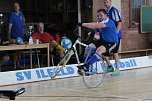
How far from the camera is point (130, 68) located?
557 inches

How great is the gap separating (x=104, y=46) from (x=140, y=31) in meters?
6.00

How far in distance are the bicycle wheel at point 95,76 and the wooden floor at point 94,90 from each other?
14 cm

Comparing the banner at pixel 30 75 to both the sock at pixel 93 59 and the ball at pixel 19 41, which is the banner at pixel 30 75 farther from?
the sock at pixel 93 59

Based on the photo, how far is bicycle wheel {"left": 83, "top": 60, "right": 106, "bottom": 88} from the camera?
34.9 feet

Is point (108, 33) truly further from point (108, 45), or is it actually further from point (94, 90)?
point (94, 90)

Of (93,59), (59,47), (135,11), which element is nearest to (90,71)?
(93,59)

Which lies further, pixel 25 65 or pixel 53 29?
pixel 53 29

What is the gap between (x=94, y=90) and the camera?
10.1m

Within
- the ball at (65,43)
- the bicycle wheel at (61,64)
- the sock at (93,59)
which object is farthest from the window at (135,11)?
the sock at (93,59)

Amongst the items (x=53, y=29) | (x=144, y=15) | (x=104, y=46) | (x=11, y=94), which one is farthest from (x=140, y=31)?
(x=11, y=94)

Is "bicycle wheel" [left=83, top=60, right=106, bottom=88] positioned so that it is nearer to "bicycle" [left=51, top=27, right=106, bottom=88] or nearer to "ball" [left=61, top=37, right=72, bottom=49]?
"bicycle" [left=51, top=27, right=106, bottom=88]

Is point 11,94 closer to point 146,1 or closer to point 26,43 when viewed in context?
point 26,43

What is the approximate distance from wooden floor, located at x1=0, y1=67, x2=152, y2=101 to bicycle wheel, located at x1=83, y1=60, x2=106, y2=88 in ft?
0.47

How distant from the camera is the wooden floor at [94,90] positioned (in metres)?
9.03
